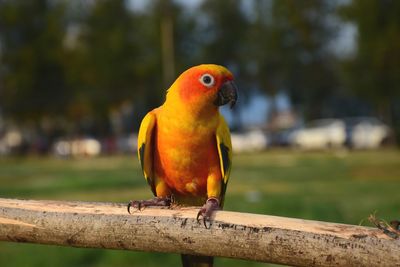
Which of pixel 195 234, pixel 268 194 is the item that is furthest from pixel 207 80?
pixel 268 194

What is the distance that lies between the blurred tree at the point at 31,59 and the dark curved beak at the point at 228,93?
31472mm

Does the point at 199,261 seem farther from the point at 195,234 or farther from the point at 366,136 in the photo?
the point at 366,136

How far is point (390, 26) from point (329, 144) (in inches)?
240

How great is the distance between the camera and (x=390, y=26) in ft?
73.9

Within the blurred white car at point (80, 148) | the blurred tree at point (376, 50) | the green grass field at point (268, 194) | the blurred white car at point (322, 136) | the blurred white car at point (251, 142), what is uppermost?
the blurred tree at point (376, 50)

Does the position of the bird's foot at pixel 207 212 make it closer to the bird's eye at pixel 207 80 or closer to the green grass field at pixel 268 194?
the bird's eye at pixel 207 80

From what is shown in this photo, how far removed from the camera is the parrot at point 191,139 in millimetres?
2889

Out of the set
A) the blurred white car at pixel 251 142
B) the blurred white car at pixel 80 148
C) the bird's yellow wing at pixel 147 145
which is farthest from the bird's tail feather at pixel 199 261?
the blurred white car at pixel 80 148

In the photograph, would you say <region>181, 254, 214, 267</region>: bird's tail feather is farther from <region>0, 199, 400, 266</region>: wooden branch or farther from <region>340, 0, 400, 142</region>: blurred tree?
<region>340, 0, 400, 142</region>: blurred tree

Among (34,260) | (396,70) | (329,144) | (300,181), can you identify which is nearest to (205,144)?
(34,260)

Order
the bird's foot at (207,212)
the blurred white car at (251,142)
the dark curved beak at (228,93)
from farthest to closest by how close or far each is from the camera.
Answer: the blurred white car at (251,142) → the dark curved beak at (228,93) → the bird's foot at (207,212)

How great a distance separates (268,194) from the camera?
10.3m

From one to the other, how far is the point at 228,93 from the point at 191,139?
295 millimetres

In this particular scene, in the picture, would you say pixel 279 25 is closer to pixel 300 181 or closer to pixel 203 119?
pixel 300 181
